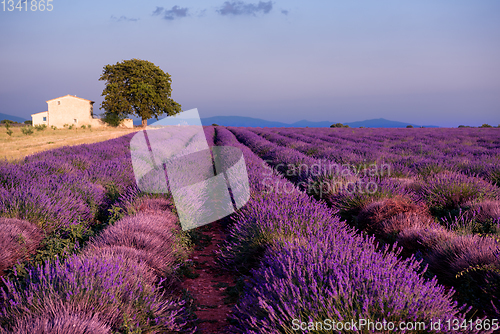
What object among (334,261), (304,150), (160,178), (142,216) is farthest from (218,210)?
(304,150)

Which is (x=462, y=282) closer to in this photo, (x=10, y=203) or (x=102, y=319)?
(x=102, y=319)

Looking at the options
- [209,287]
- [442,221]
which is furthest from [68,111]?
[442,221]

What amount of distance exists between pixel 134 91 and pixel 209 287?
33.9 m

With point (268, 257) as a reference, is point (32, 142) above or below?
below

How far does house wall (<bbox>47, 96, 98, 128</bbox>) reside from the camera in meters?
33.5

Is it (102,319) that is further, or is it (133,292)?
(133,292)

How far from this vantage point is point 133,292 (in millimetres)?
1682

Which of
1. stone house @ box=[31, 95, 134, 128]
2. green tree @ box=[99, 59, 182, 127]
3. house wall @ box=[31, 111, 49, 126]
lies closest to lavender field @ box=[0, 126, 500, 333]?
green tree @ box=[99, 59, 182, 127]

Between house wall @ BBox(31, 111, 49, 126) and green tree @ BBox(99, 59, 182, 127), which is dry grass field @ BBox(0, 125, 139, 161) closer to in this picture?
green tree @ BBox(99, 59, 182, 127)

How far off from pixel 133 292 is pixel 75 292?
0.32 metres

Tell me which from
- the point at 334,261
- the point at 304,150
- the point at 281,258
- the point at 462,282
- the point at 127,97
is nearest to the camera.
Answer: the point at 334,261

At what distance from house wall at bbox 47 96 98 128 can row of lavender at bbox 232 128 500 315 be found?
3760cm

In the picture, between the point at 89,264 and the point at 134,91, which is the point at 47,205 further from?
the point at 134,91

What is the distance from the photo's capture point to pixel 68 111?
33781 mm
